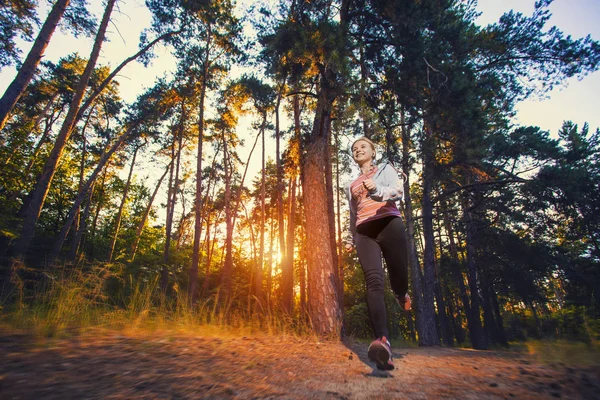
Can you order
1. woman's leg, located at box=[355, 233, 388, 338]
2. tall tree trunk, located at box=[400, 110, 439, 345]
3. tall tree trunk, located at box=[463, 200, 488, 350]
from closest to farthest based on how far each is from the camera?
1. woman's leg, located at box=[355, 233, 388, 338]
2. tall tree trunk, located at box=[400, 110, 439, 345]
3. tall tree trunk, located at box=[463, 200, 488, 350]

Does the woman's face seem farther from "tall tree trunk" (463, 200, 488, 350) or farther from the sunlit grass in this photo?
"tall tree trunk" (463, 200, 488, 350)

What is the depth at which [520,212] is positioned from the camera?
40.0ft

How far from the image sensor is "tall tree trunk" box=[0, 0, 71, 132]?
7489 millimetres

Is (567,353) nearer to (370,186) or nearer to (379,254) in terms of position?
(379,254)

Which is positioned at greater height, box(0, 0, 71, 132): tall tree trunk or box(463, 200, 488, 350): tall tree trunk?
box(0, 0, 71, 132): tall tree trunk

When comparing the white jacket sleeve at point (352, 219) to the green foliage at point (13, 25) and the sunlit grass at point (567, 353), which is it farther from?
the green foliage at point (13, 25)

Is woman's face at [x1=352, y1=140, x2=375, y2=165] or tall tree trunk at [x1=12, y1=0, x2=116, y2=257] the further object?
tall tree trunk at [x1=12, y1=0, x2=116, y2=257]

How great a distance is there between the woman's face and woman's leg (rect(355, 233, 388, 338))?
89 centimetres

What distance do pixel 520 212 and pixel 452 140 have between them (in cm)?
665

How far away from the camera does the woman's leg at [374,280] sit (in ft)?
7.94

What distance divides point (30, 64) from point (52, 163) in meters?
2.92

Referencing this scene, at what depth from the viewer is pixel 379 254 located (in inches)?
105

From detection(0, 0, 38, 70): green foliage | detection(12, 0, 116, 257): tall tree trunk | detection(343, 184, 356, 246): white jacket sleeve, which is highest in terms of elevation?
detection(0, 0, 38, 70): green foliage

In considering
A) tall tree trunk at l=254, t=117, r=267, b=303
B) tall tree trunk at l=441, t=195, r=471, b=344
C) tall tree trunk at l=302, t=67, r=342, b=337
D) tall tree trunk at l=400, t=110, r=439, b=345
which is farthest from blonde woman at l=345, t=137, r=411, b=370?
tall tree trunk at l=254, t=117, r=267, b=303
